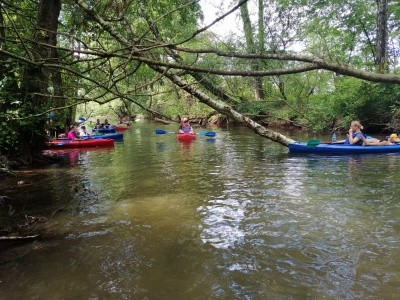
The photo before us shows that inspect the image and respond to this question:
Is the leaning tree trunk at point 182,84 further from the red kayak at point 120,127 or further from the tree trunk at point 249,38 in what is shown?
the red kayak at point 120,127

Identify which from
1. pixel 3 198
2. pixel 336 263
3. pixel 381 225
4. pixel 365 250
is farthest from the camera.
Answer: pixel 3 198

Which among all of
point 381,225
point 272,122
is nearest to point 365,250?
point 381,225

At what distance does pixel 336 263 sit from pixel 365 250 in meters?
0.47

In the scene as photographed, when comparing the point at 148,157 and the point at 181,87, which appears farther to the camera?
the point at 148,157

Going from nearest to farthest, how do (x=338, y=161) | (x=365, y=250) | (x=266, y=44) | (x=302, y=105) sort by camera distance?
(x=365, y=250), (x=266, y=44), (x=338, y=161), (x=302, y=105)

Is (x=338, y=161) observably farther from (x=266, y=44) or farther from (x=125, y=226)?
(x=125, y=226)

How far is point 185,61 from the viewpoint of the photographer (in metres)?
5.79

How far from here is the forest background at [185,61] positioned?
12.4 ft

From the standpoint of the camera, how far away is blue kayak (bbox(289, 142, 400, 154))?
980 centimetres

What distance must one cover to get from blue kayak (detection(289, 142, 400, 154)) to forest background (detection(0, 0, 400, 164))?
127 cm

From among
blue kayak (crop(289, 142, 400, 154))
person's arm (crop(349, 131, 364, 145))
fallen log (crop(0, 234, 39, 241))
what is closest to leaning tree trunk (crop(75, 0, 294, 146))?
fallen log (crop(0, 234, 39, 241))

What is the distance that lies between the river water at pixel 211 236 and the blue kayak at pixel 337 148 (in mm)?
1878

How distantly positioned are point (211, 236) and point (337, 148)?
6948 millimetres

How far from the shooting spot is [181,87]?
5012 mm
